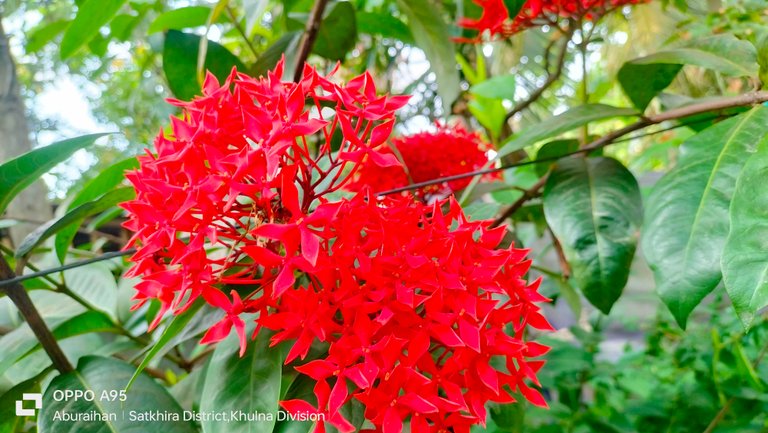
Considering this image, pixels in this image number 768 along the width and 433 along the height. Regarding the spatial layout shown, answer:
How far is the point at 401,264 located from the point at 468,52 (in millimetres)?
1384

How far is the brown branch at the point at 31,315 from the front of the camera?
1.86 ft

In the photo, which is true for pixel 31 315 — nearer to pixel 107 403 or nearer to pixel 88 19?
pixel 107 403

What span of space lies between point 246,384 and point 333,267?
141mm

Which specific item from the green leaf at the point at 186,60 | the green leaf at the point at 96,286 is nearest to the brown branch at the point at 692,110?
the green leaf at the point at 186,60

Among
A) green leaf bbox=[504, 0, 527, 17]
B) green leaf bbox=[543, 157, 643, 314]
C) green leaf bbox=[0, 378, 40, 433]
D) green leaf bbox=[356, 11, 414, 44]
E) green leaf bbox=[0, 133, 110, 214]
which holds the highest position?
green leaf bbox=[356, 11, 414, 44]

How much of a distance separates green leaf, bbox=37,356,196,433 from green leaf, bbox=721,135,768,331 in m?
0.49

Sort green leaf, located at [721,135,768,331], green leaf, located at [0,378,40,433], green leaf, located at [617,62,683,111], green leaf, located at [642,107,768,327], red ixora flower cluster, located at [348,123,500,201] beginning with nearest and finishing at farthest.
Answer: green leaf, located at [721,135,768,331] < green leaf, located at [642,107,768,327] < green leaf, located at [0,378,40,433] < green leaf, located at [617,62,683,111] < red ixora flower cluster, located at [348,123,500,201]

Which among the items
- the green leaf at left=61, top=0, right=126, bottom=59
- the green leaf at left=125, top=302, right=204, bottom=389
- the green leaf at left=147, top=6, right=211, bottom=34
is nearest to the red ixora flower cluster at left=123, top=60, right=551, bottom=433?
the green leaf at left=125, top=302, right=204, bottom=389

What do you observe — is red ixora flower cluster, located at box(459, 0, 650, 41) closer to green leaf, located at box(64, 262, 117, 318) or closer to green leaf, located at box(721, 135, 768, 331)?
green leaf, located at box(721, 135, 768, 331)

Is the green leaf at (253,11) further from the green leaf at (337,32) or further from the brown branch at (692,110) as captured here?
the brown branch at (692,110)

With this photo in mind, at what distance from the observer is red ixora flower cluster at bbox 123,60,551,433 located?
0.44 m

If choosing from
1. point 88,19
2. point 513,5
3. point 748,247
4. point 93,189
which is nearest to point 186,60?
point 88,19

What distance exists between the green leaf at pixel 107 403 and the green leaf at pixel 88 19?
0.41 metres

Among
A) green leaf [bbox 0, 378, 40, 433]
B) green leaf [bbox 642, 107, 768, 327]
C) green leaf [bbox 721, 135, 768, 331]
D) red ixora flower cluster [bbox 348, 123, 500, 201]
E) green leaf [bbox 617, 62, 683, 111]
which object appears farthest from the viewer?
red ixora flower cluster [bbox 348, 123, 500, 201]
